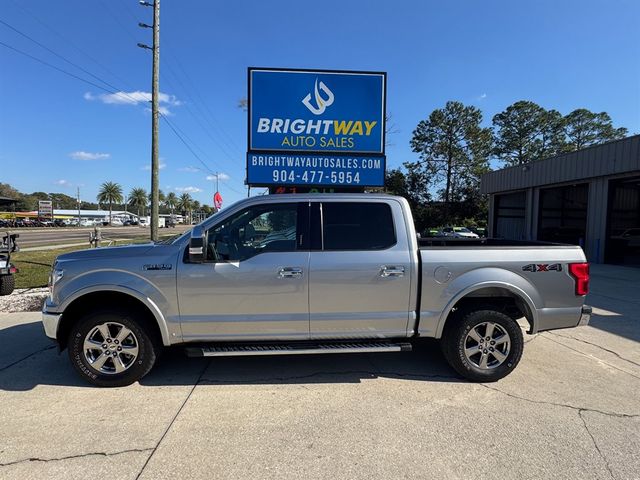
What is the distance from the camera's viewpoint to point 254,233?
4262 mm

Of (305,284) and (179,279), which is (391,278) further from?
(179,279)

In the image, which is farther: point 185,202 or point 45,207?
point 185,202

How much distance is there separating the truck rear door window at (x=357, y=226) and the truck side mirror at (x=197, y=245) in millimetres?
1185

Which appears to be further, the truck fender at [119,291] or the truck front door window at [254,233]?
the truck front door window at [254,233]

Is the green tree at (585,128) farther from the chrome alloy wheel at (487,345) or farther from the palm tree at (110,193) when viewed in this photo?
the palm tree at (110,193)

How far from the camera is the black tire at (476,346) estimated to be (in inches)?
163

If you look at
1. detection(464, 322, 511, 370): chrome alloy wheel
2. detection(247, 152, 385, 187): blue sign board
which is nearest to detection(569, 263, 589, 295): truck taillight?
detection(464, 322, 511, 370): chrome alloy wheel

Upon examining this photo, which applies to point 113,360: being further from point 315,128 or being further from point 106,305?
point 315,128

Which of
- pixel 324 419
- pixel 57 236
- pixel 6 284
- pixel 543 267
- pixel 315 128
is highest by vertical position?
pixel 315 128

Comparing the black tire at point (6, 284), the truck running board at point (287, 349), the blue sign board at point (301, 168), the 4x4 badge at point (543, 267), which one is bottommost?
the black tire at point (6, 284)

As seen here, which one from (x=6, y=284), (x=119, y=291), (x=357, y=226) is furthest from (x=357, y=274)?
(x=6, y=284)

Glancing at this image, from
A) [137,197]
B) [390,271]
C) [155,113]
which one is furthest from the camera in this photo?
[137,197]

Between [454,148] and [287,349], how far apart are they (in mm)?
50827

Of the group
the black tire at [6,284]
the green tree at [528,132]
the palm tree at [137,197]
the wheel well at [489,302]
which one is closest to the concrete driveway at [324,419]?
the wheel well at [489,302]
